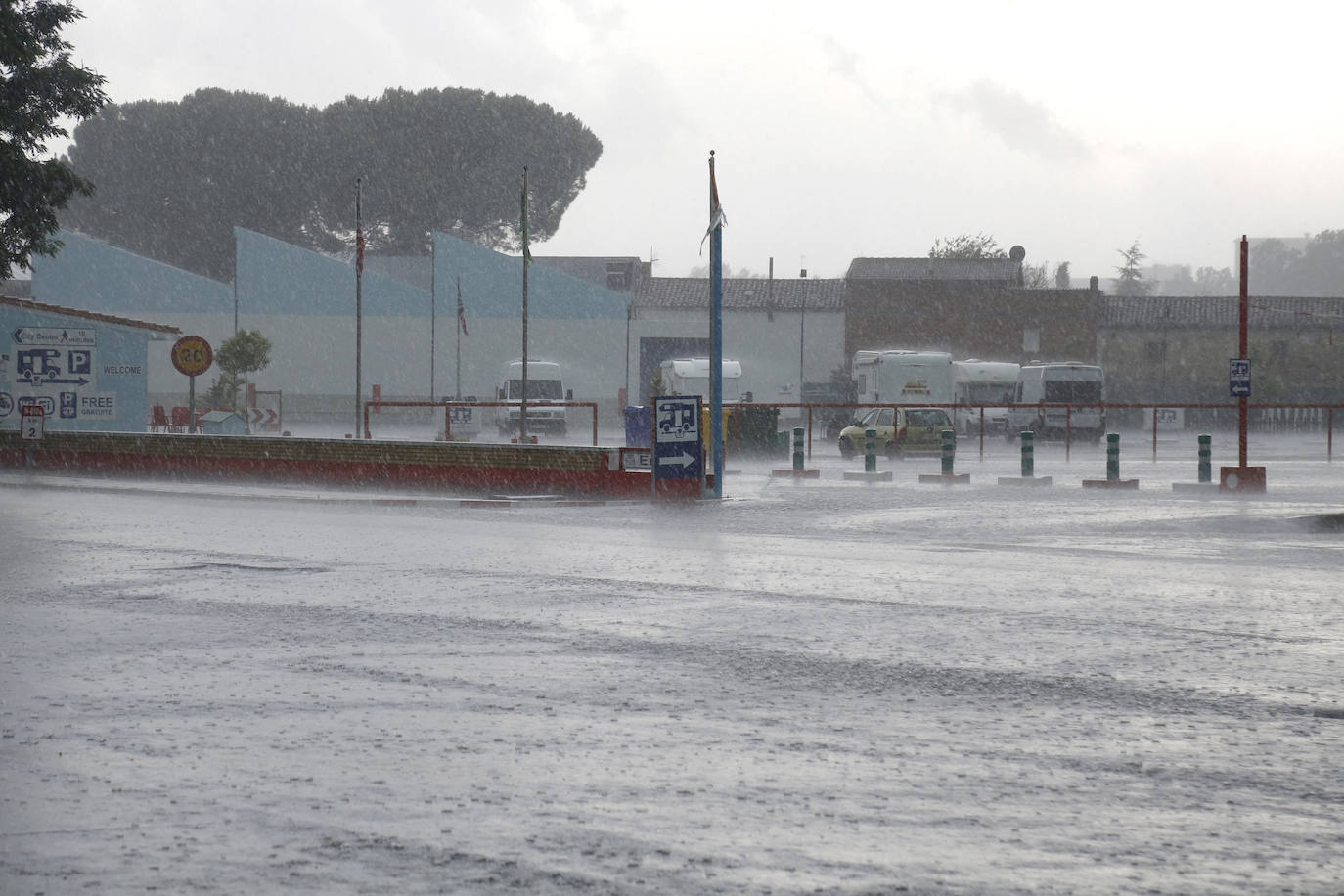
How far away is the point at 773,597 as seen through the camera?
1187 centimetres

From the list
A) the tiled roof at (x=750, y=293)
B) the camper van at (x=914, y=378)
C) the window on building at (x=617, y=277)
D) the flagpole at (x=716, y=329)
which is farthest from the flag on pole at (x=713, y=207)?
the window on building at (x=617, y=277)

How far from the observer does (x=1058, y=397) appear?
5134cm

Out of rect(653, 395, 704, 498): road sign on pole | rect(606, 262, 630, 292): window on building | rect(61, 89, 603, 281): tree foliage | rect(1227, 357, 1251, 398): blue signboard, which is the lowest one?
rect(653, 395, 704, 498): road sign on pole

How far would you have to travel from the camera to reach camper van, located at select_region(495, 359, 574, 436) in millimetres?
51031

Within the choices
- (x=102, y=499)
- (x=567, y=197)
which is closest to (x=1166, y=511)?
(x=102, y=499)

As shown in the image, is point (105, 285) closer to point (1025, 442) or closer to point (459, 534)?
point (1025, 442)

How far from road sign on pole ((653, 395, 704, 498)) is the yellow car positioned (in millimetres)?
15029

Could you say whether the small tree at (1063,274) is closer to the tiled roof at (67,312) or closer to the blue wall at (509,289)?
the blue wall at (509,289)

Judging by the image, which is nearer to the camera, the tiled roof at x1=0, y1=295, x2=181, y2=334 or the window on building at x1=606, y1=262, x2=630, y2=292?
the tiled roof at x1=0, y1=295, x2=181, y2=334

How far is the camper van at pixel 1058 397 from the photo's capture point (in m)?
48.7

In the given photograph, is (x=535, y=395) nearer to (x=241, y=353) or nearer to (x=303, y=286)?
(x=241, y=353)

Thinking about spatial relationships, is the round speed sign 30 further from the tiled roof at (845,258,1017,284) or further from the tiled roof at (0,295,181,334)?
the tiled roof at (845,258,1017,284)

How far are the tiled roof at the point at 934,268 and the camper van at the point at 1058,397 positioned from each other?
1284 inches

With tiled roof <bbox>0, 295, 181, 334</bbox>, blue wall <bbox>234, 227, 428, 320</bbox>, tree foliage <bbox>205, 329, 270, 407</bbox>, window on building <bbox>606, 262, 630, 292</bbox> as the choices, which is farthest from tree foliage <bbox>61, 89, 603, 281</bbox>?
tiled roof <bbox>0, 295, 181, 334</bbox>
